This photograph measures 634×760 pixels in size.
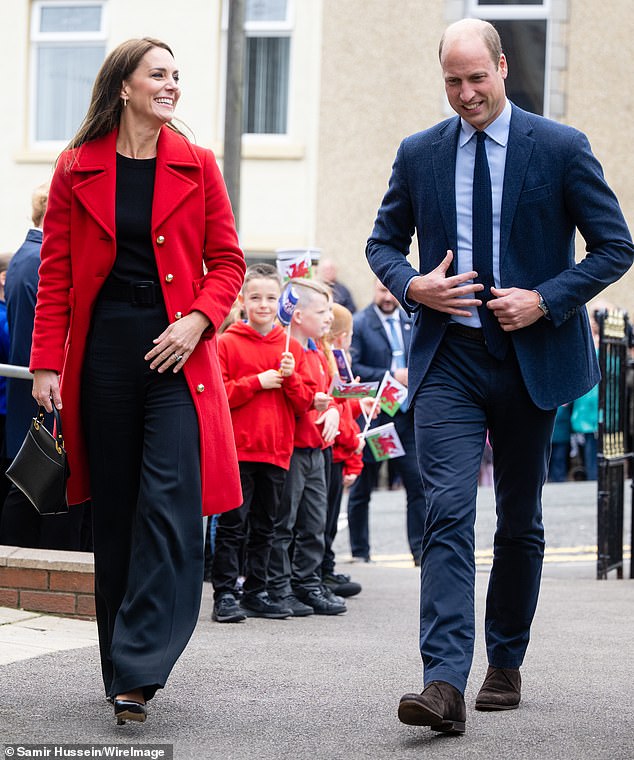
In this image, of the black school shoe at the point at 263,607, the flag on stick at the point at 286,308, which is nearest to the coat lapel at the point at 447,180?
the flag on stick at the point at 286,308

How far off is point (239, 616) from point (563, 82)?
1274 centimetres

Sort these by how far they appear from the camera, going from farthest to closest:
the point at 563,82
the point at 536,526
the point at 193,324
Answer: the point at 563,82, the point at 536,526, the point at 193,324

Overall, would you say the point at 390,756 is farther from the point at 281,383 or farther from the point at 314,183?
the point at 314,183

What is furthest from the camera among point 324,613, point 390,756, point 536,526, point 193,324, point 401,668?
point 324,613

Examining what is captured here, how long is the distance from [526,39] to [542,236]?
1460 cm

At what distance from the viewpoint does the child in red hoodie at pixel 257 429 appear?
24.9 ft

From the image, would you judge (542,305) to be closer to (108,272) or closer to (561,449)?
(108,272)

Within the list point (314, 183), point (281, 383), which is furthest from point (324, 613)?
point (314, 183)

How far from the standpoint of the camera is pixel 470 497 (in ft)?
15.6

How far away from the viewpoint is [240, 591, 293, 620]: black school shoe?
7.61 m

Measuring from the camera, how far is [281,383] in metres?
7.67

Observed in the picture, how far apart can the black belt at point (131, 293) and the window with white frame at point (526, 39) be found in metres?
14.6

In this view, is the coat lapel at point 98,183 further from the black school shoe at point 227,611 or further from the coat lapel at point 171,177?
the black school shoe at point 227,611

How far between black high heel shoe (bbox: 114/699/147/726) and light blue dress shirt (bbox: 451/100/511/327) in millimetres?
1605
